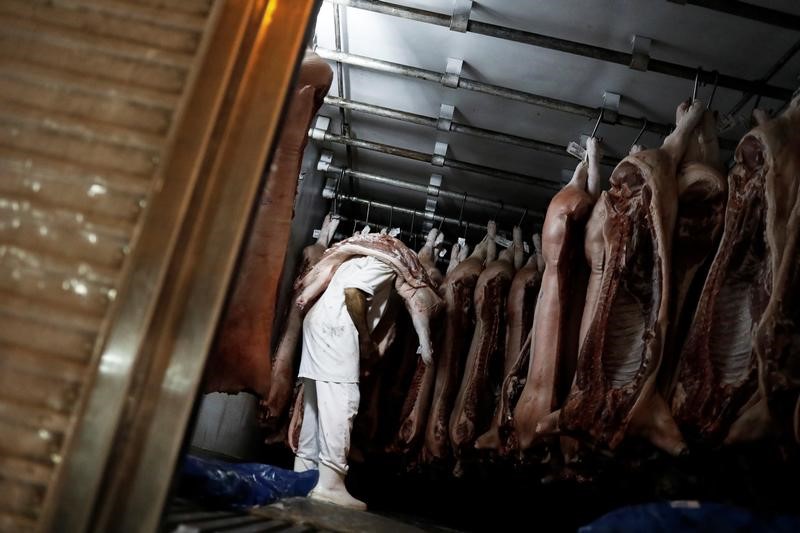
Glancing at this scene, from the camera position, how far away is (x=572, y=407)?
3.49 m

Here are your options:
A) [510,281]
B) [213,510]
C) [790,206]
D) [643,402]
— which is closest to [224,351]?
[213,510]

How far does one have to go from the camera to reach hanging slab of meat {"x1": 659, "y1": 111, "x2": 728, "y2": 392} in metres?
3.46

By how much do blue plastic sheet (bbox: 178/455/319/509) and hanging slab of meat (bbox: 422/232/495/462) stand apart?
2391 mm

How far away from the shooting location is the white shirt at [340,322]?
490 centimetres

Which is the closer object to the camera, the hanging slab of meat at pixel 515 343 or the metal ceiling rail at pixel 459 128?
the hanging slab of meat at pixel 515 343

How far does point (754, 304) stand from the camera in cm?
313

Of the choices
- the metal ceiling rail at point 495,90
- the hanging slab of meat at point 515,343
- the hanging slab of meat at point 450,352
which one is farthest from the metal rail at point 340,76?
the hanging slab of meat at point 515,343

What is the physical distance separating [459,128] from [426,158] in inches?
23.9

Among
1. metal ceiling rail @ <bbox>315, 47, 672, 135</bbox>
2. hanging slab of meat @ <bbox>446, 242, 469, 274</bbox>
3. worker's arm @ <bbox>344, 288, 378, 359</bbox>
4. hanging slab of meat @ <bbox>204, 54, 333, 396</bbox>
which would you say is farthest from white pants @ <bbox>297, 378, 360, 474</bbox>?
metal ceiling rail @ <bbox>315, 47, 672, 135</bbox>

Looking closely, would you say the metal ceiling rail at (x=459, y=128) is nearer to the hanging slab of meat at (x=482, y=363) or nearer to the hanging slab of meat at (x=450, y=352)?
the hanging slab of meat at (x=482, y=363)

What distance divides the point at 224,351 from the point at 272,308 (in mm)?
275

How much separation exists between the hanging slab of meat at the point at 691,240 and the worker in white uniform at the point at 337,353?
2257 millimetres

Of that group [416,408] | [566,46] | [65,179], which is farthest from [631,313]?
[65,179]

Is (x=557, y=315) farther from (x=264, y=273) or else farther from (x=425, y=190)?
(x=425, y=190)
